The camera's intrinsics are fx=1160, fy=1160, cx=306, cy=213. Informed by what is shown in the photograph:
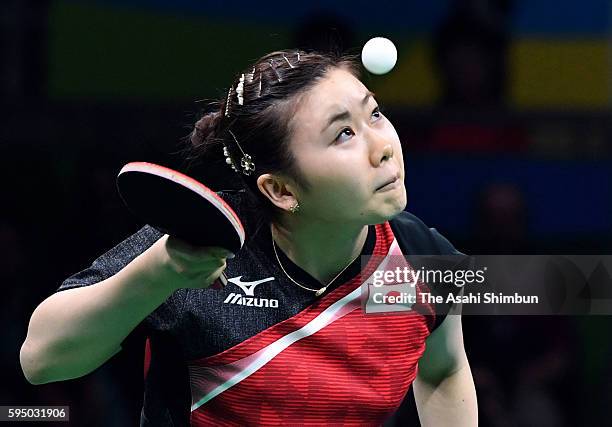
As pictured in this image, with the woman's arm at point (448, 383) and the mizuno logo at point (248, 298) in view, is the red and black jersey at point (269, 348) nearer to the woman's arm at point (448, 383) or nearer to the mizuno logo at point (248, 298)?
the mizuno logo at point (248, 298)

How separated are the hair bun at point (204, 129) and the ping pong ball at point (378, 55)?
38 centimetres

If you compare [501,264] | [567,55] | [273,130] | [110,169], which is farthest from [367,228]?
[567,55]

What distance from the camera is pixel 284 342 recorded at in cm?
253

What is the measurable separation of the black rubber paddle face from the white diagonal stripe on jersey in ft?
1.98

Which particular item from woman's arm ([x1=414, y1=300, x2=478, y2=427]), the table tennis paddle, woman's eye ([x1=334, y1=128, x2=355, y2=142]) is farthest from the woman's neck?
the table tennis paddle

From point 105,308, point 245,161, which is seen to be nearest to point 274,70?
point 245,161

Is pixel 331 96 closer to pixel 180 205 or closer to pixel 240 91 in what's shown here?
pixel 240 91

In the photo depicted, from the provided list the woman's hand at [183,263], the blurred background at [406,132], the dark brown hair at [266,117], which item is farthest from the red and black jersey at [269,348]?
the blurred background at [406,132]

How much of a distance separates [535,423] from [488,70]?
1.61 meters

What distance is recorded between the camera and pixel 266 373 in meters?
2.49

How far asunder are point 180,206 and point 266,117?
69cm

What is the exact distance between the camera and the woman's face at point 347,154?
2.46m

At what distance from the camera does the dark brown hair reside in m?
2.53

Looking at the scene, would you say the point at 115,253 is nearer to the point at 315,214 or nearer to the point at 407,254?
the point at 315,214
